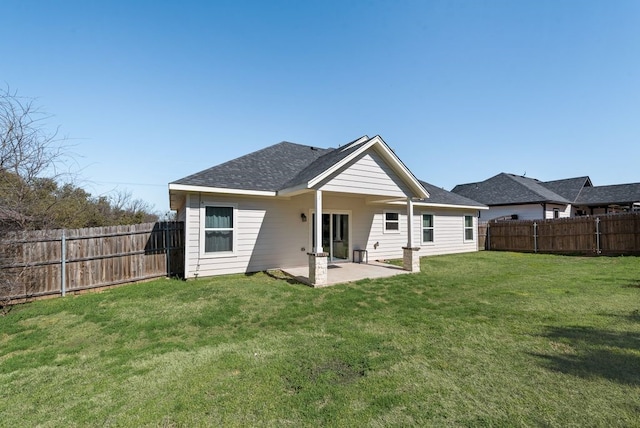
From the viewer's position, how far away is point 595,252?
13.5 m

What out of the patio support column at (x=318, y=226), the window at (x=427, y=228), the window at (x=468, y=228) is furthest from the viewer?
the window at (x=468, y=228)

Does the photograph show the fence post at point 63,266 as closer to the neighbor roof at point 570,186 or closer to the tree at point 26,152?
the tree at point 26,152

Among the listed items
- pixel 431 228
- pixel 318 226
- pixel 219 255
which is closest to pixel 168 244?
pixel 219 255

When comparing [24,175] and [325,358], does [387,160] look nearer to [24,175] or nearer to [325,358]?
[325,358]

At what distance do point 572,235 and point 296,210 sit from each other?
14.8 meters

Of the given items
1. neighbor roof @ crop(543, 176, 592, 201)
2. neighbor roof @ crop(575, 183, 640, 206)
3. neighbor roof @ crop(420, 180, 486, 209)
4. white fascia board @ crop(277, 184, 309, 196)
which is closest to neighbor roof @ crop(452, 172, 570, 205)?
neighbor roof @ crop(543, 176, 592, 201)

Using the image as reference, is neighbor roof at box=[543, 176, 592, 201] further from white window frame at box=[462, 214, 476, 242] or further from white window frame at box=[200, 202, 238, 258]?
white window frame at box=[200, 202, 238, 258]

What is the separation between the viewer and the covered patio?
8.50m

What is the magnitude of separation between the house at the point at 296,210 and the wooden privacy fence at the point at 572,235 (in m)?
7.65

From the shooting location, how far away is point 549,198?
20.6m

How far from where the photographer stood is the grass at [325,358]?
102 inches

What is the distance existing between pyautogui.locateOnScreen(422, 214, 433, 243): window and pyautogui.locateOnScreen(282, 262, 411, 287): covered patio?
14.8 feet

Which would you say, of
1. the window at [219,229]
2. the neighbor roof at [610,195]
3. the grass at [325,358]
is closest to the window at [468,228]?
the grass at [325,358]

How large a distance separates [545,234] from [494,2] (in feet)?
40.9
